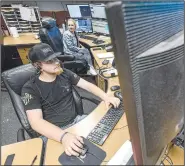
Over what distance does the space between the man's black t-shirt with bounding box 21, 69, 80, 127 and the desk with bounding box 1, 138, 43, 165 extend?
0.26m

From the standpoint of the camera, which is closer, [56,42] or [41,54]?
[41,54]

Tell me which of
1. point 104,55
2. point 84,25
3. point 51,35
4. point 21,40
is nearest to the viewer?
point 104,55

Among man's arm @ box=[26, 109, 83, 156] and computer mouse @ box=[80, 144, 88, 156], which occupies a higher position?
man's arm @ box=[26, 109, 83, 156]

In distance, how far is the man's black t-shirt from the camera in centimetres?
124

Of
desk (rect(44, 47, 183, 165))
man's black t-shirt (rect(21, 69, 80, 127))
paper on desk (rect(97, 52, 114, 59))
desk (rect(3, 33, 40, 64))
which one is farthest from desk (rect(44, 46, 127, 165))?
desk (rect(3, 33, 40, 64))

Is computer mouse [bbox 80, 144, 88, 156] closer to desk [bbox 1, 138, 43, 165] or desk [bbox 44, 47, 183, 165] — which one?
desk [bbox 44, 47, 183, 165]

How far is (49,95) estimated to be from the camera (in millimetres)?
1350

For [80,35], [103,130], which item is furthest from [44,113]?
[80,35]

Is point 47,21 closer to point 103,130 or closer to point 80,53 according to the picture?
point 80,53

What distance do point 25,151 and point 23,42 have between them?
8.54ft

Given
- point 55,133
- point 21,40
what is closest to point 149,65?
point 55,133

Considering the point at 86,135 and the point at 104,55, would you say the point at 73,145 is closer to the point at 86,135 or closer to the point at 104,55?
the point at 86,135

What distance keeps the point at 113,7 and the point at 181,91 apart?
426 millimetres

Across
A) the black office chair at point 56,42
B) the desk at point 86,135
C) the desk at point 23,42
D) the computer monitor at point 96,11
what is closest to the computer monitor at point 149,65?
the desk at point 86,135
